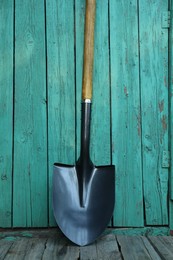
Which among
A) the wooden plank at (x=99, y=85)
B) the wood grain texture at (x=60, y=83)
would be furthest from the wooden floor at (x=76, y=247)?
the wooden plank at (x=99, y=85)

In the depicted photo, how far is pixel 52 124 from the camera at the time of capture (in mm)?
1539

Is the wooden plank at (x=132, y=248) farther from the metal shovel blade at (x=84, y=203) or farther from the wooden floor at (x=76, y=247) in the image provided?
the metal shovel blade at (x=84, y=203)

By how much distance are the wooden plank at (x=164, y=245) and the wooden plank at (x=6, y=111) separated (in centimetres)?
69

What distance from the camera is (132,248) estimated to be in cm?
133

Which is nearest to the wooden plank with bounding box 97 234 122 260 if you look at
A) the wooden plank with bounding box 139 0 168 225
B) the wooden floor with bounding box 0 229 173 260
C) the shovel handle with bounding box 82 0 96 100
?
the wooden floor with bounding box 0 229 173 260

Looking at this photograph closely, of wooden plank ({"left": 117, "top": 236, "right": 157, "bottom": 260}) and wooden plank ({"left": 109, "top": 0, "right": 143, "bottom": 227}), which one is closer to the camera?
wooden plank ({"left": 117, "top": 236, "right": 157, "bottom": 260})

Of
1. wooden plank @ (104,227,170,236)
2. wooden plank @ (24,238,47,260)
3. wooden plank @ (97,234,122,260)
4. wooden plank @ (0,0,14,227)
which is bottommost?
wooden plank @ (24,238,47,260)

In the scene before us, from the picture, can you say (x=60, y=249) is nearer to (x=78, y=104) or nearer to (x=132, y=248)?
(x=132, y=248)

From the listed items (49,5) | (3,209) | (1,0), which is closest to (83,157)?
(3,209)

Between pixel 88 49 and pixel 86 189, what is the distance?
0.63 metres

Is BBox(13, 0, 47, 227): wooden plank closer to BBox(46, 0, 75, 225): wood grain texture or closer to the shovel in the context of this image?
BBox(46, 0, 75, 225): wood grain texture

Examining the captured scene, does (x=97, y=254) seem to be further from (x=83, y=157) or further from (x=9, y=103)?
(x=9, y=103)

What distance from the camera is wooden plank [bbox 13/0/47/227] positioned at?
153cm

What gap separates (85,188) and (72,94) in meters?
0.46
